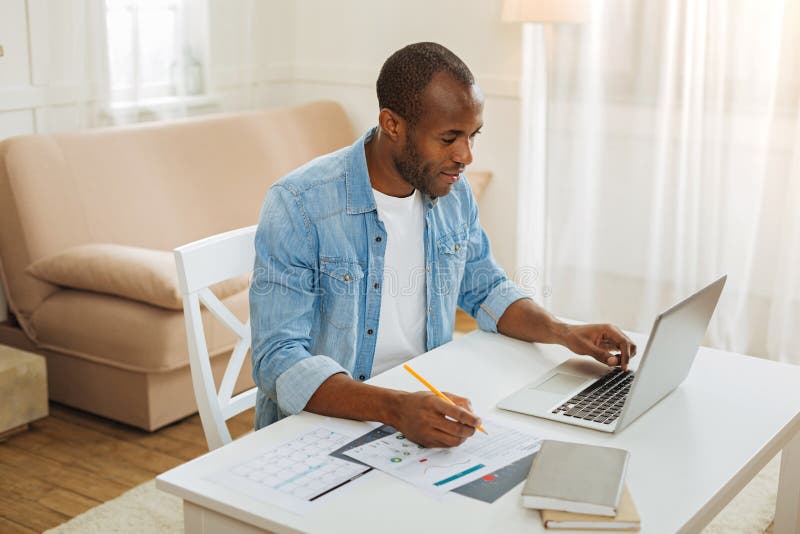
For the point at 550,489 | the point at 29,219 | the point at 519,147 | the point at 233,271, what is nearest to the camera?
the point at 550,489

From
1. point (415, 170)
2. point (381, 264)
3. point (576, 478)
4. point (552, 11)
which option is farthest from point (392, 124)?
point (552, 11)

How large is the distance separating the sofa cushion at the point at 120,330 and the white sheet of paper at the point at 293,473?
5.17 feet

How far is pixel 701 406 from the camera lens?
1527 mm

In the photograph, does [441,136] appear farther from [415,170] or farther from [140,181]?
[140,181]

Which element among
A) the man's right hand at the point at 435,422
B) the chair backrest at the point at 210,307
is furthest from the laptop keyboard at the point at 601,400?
the chair backrest at the point at 210,307

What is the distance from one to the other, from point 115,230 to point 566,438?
231cm

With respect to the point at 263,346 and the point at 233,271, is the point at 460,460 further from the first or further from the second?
the point at 233,271

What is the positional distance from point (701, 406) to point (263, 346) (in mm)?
704

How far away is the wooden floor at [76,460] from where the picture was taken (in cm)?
248

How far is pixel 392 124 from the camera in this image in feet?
5.46

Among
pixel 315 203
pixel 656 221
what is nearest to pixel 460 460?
pixel 315 203

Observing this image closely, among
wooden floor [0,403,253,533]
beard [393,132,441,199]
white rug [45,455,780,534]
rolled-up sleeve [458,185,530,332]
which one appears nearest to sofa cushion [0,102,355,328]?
wooden floor [0,403,253,533]

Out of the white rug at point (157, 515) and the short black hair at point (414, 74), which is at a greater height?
the short black hair at point (414, 74)

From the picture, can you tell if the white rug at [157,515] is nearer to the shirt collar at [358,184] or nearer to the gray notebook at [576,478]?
the shirt collar at [358,184]
